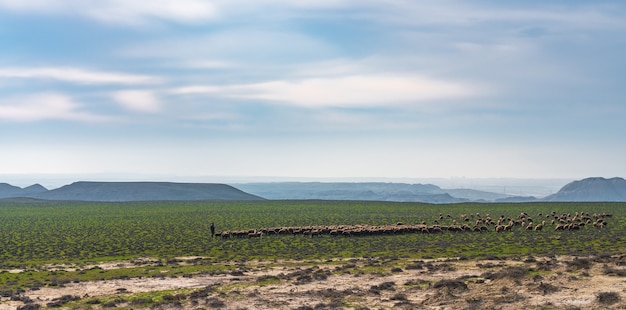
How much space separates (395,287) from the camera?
24719mm

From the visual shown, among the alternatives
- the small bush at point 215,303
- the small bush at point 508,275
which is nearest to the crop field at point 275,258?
the small bush at point 215,303

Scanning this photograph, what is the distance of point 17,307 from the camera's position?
2181 centimetres

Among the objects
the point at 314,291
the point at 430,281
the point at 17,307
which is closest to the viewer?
the point at 17,307

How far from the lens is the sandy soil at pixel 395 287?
21.0 m

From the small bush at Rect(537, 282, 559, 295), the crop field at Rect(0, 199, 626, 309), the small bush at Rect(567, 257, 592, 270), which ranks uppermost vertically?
the small bush at Rect(567, 257, 592, 270)

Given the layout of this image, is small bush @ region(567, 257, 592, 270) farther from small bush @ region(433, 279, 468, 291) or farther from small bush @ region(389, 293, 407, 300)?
small bush @ region(389, 293, 407, 300)

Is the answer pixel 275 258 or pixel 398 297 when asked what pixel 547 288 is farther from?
pixel 275 258

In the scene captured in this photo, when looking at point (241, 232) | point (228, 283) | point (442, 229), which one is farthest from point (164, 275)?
point (442, 229)

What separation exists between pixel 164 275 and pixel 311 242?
19.9 metres

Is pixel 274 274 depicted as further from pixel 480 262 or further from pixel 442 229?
pixel 442 229

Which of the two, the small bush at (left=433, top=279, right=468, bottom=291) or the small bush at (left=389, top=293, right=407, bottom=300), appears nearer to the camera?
the small bush at (left=389, top=293, right=407, bottom=300)

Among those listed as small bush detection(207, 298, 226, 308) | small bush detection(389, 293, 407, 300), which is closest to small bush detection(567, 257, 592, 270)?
small bush detection(389, 293, 407, 300)

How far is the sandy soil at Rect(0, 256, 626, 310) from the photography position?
21.0 meters

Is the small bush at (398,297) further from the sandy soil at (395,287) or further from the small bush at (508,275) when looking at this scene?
the small bush at (508,275)
